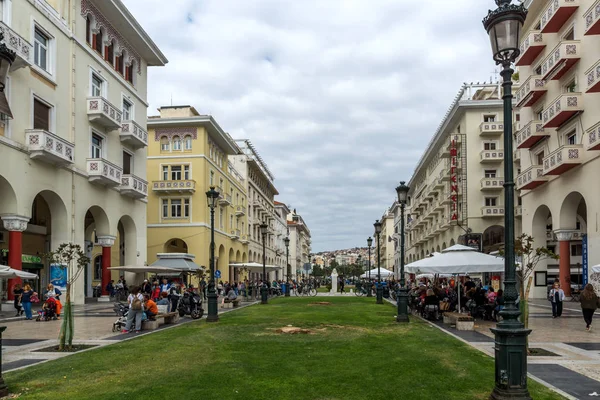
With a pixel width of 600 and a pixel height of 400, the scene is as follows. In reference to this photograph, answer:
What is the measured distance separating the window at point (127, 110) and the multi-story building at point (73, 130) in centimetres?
8

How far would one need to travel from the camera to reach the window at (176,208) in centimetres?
4984

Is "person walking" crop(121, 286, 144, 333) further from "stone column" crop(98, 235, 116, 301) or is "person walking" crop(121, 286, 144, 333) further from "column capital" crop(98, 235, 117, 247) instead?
"column capital" crop(98, 235, 117, 247)

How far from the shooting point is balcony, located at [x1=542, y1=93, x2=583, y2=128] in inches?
1115

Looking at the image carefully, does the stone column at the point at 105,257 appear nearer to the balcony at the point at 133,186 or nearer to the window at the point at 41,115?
the balcony at the point at 133,186

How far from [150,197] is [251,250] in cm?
2425

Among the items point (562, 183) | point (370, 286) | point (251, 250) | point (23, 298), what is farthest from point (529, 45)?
point (251, 250)

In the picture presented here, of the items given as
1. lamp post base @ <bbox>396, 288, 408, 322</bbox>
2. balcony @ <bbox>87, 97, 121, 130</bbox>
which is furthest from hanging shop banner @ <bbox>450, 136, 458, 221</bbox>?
lamp post base @ <bbox>396, 288, 408, 322</bbox>

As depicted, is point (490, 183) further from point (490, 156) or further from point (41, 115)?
point (41, 115)

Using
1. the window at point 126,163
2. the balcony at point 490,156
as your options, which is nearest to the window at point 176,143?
the window at point 126,163

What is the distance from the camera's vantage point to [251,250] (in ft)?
238

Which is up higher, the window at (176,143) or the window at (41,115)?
the window at (176,143)

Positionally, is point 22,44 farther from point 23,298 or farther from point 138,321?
point 138,321

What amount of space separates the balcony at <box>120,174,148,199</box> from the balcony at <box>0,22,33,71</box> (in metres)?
11.6

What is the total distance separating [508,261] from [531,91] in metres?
29.5
